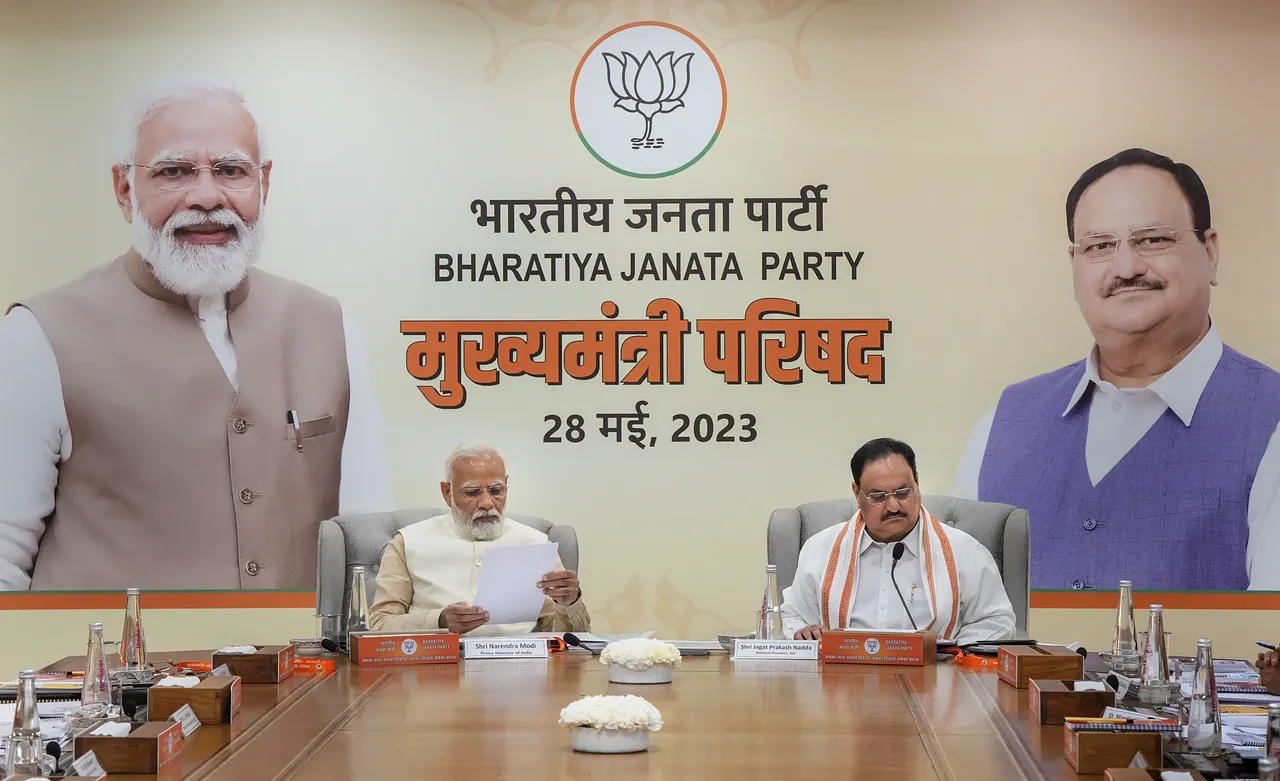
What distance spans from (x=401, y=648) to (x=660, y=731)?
1027 mm

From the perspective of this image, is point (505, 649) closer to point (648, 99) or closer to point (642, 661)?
point (642, 661)

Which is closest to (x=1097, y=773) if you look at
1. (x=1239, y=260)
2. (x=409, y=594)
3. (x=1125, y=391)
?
(x=409, y=594)

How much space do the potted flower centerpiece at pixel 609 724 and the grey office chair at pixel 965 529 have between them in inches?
76.2

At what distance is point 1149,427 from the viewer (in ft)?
16.5

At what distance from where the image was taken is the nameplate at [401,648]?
11.0ft

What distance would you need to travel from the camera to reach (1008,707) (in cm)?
283

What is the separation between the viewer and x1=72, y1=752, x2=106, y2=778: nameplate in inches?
85.7

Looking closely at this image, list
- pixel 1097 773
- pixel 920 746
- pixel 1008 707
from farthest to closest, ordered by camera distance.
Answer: pixel 1008 707
pixel 920 746
pixel 1097 773

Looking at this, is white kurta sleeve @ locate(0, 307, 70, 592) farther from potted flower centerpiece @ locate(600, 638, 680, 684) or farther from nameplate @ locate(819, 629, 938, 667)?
nameplate @ locate(819, 629, 938, 667)

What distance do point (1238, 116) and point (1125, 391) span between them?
1150mm

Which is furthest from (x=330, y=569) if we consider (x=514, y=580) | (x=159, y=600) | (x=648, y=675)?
(x=648, y=675)

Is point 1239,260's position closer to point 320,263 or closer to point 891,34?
point 891,34

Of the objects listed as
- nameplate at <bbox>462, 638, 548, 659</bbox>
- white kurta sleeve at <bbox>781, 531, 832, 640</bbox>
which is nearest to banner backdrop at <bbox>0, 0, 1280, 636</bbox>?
white kurta sleeve at <bbox>781, 531, 832, 640</bbox>

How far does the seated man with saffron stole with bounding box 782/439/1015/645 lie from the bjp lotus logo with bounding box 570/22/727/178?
5.18 feet
